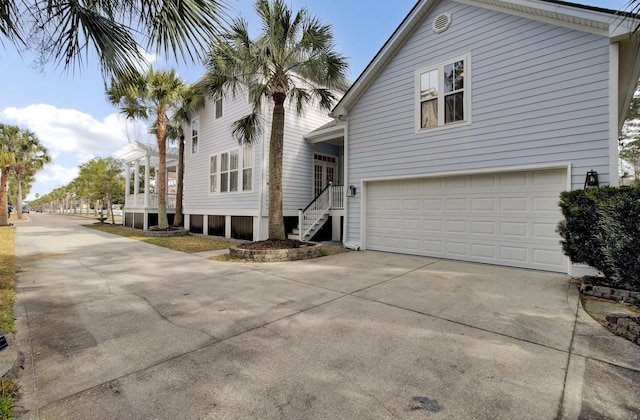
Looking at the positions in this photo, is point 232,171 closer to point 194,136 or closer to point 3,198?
point 194,136

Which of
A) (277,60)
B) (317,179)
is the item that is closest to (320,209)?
(317,179)

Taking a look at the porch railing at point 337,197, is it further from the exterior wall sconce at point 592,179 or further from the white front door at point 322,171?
the exterior wall sconce at point 592,179

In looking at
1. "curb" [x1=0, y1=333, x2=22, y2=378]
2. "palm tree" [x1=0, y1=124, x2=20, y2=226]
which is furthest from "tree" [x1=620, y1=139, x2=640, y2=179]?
"palm tree" [x1=0, y1=124, x2=20, y2=226]

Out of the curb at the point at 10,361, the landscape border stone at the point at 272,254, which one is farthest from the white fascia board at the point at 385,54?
the curb at the point at 10,361

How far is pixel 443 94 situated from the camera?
775 cm

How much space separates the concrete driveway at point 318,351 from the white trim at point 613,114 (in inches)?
90.7

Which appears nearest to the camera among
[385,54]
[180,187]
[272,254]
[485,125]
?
[485,125]

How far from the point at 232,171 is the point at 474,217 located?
9638 mm

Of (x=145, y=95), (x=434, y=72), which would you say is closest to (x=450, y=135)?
(x=434, y=72)

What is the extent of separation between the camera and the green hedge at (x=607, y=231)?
4055 mm

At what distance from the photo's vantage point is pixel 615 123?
5.38m

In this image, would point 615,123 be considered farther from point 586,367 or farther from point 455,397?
point 455,397

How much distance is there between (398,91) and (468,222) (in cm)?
428

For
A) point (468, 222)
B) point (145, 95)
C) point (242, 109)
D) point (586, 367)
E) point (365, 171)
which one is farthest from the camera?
point (145, 95)
